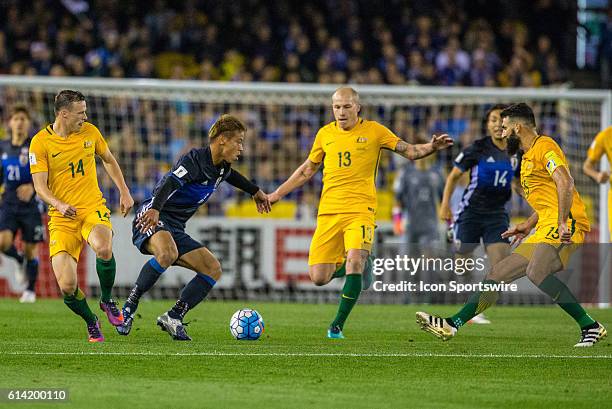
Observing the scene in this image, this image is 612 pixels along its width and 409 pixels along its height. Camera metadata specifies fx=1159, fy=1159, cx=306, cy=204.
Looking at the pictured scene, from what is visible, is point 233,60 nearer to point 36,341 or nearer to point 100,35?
point 100,35

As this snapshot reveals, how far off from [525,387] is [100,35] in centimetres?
1603

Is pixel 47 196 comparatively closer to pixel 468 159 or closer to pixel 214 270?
pixel 214 270

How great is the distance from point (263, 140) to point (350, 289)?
8950mm

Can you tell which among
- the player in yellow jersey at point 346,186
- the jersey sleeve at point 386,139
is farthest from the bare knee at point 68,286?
the jersey sleeve at point 386,139

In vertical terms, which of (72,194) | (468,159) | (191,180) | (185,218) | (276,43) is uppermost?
(276,43)

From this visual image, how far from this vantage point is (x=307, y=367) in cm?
876

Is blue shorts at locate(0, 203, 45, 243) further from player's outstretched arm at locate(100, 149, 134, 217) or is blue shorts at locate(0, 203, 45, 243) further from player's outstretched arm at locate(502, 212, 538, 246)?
player's outstretched arm at locate(502, 212, 538, 246)

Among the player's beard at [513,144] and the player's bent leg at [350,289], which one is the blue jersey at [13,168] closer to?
the player's bent leg at [350,289]

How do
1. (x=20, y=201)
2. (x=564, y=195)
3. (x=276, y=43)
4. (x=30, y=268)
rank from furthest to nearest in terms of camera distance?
(x=276, y=43) < (x=30, y=268) < (x=20, y=201) < (x=564, y=195)

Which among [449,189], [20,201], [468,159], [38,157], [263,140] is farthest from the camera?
[263,140]

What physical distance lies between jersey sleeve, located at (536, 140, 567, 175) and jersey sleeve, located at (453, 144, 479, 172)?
110 inches

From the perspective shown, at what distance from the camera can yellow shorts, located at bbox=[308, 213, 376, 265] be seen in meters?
11.1

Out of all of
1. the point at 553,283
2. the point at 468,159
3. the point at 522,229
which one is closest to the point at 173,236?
the point at 522,229

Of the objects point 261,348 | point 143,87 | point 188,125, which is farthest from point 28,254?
point 261,348
